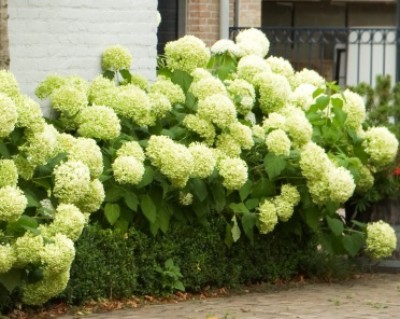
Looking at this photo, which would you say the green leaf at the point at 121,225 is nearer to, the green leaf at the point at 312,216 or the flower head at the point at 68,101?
the flower head at the point at 68,101

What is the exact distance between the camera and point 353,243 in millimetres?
10969

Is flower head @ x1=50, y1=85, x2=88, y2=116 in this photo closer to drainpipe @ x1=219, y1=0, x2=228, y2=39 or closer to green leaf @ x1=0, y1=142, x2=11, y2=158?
green leaf @ x1=0, y1=142, x2=11, y2=158

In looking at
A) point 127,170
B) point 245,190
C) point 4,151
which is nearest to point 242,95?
point 245,190

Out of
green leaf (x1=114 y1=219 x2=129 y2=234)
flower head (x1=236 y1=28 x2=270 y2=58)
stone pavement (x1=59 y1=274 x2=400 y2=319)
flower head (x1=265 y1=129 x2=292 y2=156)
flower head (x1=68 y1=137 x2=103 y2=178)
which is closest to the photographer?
flower head (x1=68 y1=137 x2=103 y2=178)

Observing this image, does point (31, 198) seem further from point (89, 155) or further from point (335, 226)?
point (335, 226)

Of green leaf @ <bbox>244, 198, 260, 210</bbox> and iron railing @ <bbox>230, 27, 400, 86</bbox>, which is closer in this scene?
green leaf @ <bbox>244, 198, 260, 210</bbox>

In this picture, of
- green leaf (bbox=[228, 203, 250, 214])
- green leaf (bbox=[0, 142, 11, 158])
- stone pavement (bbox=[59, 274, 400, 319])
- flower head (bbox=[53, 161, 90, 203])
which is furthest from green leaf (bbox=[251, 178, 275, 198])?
green leaf (bbox=[0, 142, 11, 158])

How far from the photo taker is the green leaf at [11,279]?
8.71 m

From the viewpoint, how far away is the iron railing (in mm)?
21109

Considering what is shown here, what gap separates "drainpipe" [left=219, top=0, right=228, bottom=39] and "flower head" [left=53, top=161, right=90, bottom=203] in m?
9.38

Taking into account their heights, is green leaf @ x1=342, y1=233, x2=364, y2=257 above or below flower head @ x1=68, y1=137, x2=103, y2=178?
below

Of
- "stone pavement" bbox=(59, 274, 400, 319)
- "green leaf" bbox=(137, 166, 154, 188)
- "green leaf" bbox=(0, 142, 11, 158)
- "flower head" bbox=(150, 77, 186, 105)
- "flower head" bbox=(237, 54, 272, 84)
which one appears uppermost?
"flower head" bbox=(237, 54, 272, 84)

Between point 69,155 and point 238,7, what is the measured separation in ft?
33.0

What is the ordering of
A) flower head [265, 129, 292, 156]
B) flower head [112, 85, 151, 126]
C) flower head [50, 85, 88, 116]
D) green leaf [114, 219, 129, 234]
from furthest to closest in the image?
flower head [265, 129, 292, 156]
flower head [112, 85, 151, 126]
flower head [50, 85, 88, 116]
green leaf [114, 219, 129, 234]
